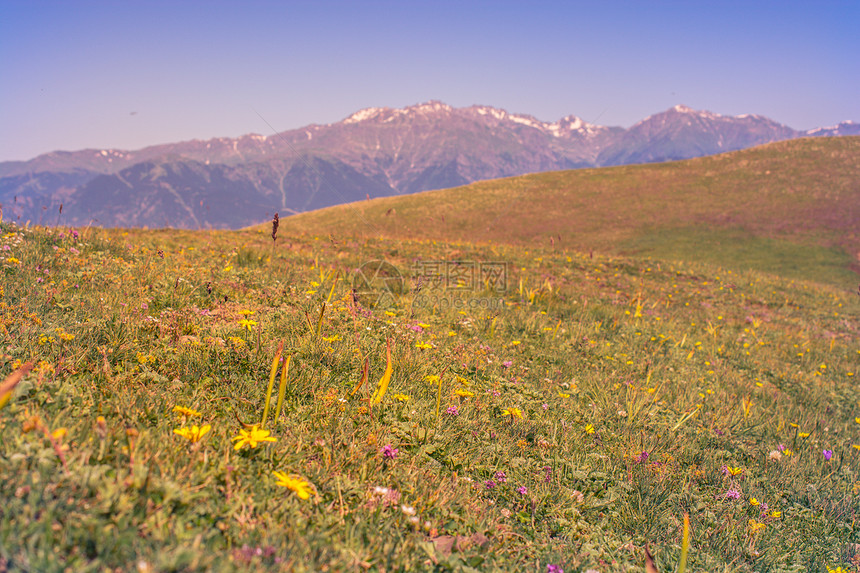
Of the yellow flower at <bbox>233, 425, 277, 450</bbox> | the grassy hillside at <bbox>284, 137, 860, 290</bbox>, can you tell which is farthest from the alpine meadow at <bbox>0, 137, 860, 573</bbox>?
the grassy hillside at <bbox>284, 137, 860, 290</bbox>

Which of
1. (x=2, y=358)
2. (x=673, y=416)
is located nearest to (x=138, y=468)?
(x=2, y=358)

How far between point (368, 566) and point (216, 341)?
8.42 feet

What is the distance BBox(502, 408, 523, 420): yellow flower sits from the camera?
12.5 feet

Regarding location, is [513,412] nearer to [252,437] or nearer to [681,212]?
[252,437]

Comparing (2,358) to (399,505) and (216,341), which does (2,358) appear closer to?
(216,341)

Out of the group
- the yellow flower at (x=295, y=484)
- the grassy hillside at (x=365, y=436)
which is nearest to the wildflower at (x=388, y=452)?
the grassy hillside at (x=365, y=436)

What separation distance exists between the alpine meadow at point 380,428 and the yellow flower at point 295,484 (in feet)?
0.12

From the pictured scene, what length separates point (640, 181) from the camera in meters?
61.6

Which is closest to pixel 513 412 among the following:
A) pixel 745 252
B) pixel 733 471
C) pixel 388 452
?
pixel 388 452

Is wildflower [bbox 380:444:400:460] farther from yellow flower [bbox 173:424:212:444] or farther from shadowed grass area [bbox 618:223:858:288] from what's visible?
shadowed grass area [bbox 618:223:858:288]

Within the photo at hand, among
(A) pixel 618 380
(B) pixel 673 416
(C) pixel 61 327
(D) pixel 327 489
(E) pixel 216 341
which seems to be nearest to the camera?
(D) pixel 327 489

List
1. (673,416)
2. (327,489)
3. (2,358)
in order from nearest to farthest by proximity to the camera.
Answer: (327,489) → (2,358) → (673,416)

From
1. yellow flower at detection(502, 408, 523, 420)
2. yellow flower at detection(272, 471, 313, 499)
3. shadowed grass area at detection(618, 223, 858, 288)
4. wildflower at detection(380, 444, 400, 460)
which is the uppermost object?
yellow flower at detection(272, 471, 313, 499)

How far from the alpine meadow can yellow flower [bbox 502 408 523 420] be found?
31 mm
